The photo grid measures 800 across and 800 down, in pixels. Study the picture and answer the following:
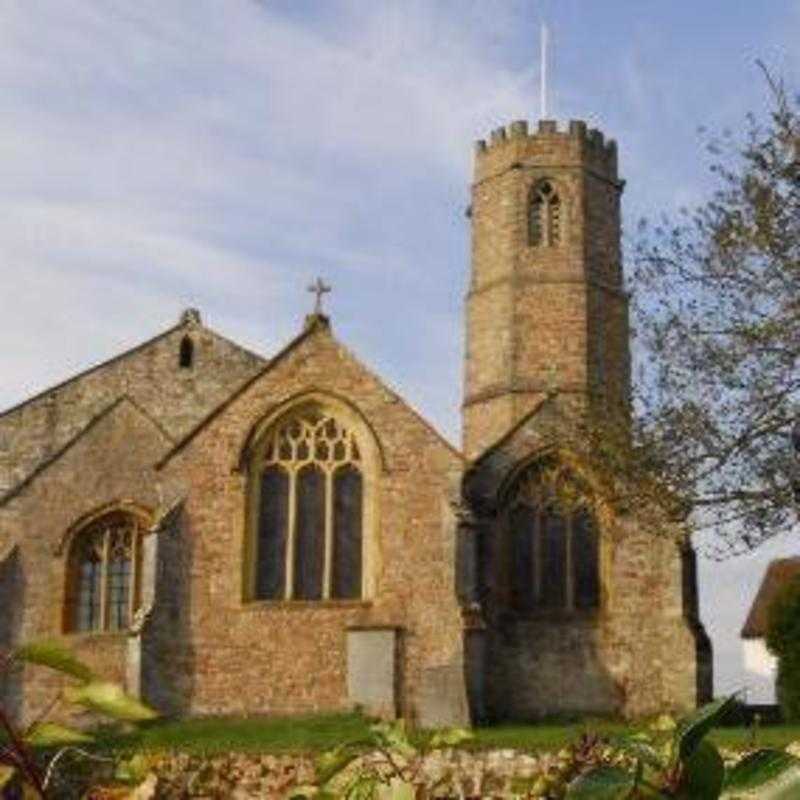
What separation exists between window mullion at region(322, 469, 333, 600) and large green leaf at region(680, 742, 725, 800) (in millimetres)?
26866

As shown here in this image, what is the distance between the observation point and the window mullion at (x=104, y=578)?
1196 inches

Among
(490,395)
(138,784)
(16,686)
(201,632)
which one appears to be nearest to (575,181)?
(490,395)

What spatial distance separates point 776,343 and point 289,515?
11373 mm

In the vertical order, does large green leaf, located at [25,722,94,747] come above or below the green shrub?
below

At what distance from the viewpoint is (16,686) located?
2867 centimetres

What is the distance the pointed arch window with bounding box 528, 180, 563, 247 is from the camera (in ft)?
116

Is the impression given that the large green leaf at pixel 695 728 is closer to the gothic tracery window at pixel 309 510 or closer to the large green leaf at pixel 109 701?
the large green leaf at pixel 109 701

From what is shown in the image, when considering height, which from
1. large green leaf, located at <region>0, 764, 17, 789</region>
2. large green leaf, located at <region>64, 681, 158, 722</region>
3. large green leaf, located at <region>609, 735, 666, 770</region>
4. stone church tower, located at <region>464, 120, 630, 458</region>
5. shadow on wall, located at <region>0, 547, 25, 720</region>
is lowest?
large green leaf, located at <region>0, 764, 17, 789</region>

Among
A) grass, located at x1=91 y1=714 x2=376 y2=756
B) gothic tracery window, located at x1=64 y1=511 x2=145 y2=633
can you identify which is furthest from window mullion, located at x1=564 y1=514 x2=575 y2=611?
gothic tracery window, located at x1=64 y1=511 x2=145 y2=633

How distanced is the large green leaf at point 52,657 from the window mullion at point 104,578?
29.4 metres

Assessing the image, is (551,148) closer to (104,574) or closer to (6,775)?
(104,574)

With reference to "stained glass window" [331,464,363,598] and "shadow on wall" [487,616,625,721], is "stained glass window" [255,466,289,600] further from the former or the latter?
"shadow on wall" [487,616,625,721]

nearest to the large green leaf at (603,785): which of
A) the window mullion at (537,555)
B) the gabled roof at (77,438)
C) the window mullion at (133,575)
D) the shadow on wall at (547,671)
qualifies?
the shadow on wall at (547,671)

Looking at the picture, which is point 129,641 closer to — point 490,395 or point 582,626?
point 582,626
